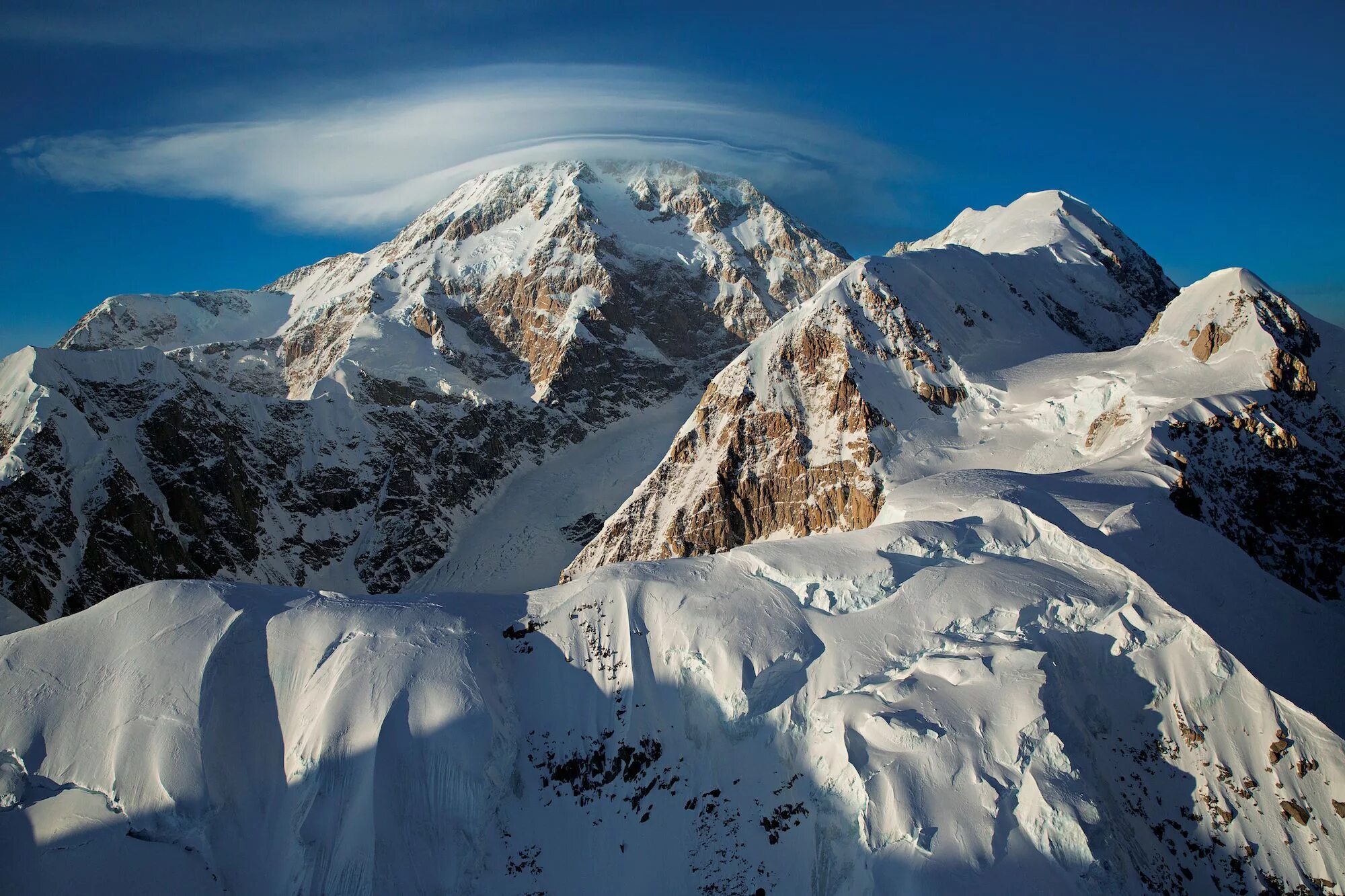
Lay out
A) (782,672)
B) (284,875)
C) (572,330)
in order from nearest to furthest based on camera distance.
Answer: (284,875)
(782,672)
(572,330)

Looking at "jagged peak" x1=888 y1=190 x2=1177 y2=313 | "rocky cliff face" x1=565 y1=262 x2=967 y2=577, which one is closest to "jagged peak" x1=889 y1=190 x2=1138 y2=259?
"jagged peak" x1=888 y1=190 x2=1177 y2=313

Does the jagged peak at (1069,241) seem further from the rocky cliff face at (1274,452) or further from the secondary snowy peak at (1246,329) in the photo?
the rocky cliff face at (1274,452)

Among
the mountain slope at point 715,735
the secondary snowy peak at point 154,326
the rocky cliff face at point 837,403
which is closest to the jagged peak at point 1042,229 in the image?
the rocky cliff face at point 837,403

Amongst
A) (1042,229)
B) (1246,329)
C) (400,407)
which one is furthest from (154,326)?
(1246,329)

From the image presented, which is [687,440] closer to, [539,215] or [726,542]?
[726,542]

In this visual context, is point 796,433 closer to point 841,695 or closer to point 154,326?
point 841,695

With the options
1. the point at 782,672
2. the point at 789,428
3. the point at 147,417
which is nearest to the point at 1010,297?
the point at 789,428
